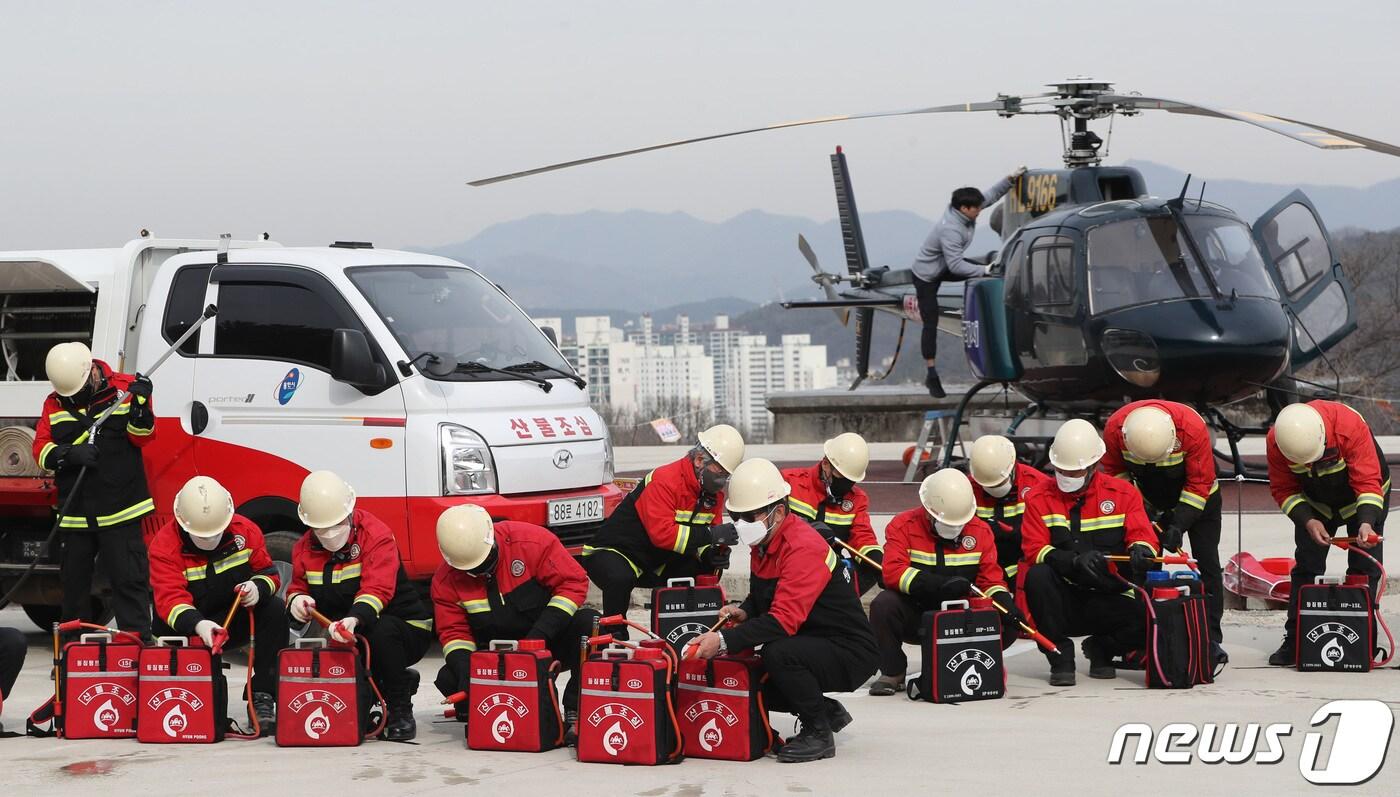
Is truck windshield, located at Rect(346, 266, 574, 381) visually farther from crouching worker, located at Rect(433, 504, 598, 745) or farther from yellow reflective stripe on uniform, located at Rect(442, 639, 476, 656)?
yellow reflective stripe on uniform, located at Rect(442, 639, 476, 656)

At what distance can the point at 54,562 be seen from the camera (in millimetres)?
9734

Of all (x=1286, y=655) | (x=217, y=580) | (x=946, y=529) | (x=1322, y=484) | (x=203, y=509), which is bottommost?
(x=1286, y=655)

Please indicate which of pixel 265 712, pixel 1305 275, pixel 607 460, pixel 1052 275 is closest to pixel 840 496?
pixel 607 460

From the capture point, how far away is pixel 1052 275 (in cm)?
1455

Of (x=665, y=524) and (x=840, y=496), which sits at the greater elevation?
(x=840, y=496)

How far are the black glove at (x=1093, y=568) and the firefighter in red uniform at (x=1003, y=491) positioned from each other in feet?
1.04

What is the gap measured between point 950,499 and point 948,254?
9076 millimetres

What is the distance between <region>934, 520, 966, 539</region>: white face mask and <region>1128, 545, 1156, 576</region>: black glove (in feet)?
3.01

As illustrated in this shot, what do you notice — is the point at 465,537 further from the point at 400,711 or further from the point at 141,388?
the point at 141,388

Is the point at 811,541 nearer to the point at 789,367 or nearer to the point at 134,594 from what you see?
the point at 134,594

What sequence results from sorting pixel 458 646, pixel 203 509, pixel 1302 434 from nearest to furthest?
pixel 458 646 < pixel 203 509 < pixel 1302 434

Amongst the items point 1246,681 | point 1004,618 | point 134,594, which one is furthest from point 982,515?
point 134,594

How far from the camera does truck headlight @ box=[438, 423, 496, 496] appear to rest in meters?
8.82

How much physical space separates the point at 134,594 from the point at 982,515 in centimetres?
455
